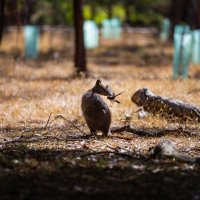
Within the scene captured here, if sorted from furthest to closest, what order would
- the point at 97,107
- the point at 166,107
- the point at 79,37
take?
1. the point at 79,37
2. the point at 166,107
3. the point at 97,107

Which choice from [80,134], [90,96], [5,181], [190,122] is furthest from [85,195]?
[190,122]

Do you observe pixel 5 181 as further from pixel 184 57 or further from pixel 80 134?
pixel 184 57

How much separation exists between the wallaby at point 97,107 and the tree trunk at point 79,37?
818 cm

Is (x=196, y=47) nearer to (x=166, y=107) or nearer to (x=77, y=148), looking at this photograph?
(x=166, y=107)

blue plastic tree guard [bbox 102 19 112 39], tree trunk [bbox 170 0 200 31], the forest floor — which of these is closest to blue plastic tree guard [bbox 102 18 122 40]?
blue plastic tree guard [bbox 102 19 112 39]

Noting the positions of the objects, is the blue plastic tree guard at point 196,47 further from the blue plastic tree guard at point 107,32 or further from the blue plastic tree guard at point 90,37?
the blue plastic tree guard at point 107,32

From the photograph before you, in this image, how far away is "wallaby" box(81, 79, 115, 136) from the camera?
308 inches

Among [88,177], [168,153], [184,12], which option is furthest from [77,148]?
[184,12]

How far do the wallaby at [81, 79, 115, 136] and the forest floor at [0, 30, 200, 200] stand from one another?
0.79ft

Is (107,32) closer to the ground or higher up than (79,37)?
closer to the ground

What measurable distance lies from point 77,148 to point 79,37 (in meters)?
9.03

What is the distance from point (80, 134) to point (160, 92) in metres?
4.44

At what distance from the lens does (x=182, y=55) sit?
1584 cm

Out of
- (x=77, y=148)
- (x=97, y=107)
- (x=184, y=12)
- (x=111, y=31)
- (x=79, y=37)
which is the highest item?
(x=184, y=12)
